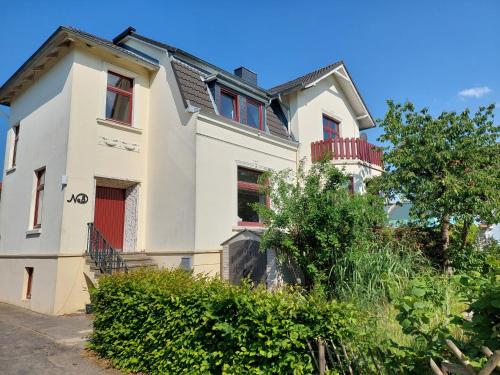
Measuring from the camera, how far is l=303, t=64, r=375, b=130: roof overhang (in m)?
17.3

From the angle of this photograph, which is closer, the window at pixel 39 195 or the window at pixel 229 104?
the window at pixel 39 195

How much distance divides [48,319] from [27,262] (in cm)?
289

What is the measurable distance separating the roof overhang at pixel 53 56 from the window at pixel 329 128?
8506 mm

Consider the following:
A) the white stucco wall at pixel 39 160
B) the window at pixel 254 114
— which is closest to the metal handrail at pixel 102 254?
the white stucco wall at pixel 39 160

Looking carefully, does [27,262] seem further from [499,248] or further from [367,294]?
[499,248]

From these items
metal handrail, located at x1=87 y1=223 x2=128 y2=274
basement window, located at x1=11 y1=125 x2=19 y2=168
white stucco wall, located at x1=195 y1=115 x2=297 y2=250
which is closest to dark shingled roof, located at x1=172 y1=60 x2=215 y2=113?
white stucco wall, located at x1=195 y1=115 x2=297 y2=250

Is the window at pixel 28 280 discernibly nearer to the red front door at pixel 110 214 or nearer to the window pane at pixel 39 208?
the window pane at pixel 39 208

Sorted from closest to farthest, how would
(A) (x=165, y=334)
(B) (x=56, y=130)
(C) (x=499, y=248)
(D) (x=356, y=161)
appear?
(A) (x=165, y=334) → (B) (x=56, y=130) → (C) (x=499, y=248) → (D) (x=356, y=161)

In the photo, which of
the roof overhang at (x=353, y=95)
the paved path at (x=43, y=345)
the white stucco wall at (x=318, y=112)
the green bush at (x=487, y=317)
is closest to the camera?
the green bush at (x=487, y=317)

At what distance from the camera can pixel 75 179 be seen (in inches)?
396

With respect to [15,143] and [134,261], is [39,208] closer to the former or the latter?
[134,261]

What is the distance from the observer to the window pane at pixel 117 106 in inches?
451

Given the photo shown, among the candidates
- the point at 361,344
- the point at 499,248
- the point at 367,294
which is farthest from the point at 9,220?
the point at 499,248

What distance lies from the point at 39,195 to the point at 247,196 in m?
6.70
